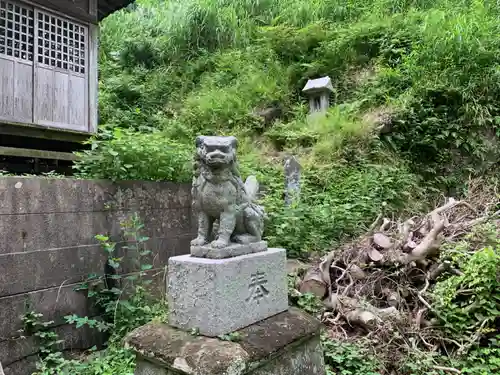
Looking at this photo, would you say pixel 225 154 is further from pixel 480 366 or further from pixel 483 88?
pixel 483 88

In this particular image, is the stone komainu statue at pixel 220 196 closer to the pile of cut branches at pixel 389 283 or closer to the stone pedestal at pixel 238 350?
the stone pedestal at pixel 238 350

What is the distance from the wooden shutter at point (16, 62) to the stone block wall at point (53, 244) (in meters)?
2.74

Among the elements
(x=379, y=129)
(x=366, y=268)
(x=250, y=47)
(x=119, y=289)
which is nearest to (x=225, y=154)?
(x=119, y=289)

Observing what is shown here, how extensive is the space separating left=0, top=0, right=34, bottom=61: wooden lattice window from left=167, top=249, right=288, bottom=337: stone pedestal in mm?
5141

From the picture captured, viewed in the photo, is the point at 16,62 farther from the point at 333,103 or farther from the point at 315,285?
the point at 333,103

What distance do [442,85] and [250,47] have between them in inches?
233

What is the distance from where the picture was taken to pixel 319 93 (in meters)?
9.41

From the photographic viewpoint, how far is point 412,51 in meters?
9.12

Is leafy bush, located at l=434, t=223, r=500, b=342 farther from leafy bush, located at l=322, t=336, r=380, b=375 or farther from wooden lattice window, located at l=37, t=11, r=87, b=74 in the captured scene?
wooden lattice window, located at l=37, t=11, r=87, b=74

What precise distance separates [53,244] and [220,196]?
2.16 metres

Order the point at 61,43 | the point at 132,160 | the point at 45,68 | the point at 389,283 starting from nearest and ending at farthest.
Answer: the point at 389,283 → the point at 132,160 → the point at 45,68 → the point at 61,43

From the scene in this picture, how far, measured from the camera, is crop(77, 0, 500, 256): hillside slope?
6.12 m

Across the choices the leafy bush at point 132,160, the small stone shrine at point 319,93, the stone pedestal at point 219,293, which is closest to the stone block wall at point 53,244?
the leafy bush at point 132,160

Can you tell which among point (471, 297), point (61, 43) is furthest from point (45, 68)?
point (471, 297)
